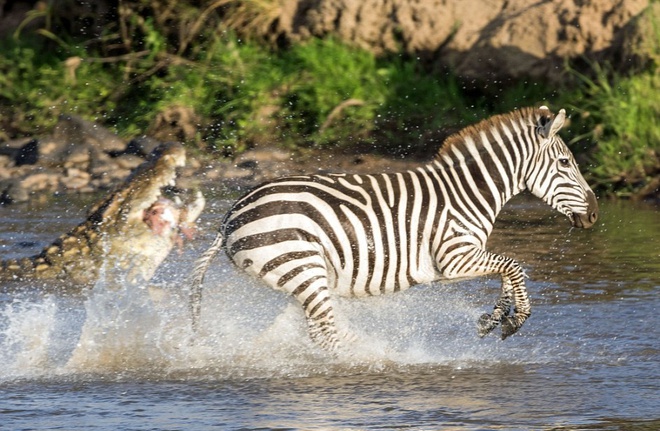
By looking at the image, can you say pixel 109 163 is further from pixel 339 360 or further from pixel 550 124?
pixel 550 124

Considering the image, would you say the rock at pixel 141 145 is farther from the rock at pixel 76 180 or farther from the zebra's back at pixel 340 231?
the zebra's back at pixel 340 231

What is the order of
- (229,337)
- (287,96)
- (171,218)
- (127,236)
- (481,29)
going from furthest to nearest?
(481,29)
(287,96)
(127,236)
(171,218)
(229,337)

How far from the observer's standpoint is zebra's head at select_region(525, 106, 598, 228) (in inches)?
283

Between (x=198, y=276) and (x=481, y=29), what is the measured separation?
26.4 feet

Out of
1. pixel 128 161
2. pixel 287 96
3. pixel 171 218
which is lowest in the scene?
pixel 171 218

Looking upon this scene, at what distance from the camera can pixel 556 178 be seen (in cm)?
723

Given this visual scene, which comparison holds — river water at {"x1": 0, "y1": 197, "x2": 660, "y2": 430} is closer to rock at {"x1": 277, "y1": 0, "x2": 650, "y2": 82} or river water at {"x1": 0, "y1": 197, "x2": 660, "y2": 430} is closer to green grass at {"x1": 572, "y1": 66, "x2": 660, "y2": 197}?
green grass at {"x1": 572, "y1": 66, "x2": 660, "y2": 197}

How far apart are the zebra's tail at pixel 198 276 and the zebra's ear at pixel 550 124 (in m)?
2.01

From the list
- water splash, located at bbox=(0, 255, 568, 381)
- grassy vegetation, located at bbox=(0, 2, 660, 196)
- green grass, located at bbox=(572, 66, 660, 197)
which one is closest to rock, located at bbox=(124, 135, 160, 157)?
grassy vegetation, located at bbox=(0, 2, 660, 196)

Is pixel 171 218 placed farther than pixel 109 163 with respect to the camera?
No

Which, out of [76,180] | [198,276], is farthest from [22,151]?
[198,276]

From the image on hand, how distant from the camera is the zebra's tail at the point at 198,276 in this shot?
6.77 metres

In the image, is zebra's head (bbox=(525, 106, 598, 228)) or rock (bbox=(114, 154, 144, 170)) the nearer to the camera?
zebra's head (bbox=(525, 106, 598, 228))

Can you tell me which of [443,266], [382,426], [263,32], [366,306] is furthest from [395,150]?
[382,426]
